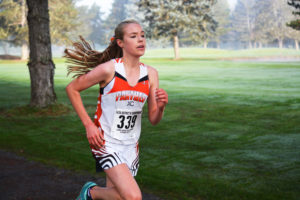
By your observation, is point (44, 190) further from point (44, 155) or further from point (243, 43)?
point (243, 43)

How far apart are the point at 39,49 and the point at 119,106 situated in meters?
9.12

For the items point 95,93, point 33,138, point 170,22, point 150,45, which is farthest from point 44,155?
point 150,45

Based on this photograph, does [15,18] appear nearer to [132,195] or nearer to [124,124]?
[124,124]

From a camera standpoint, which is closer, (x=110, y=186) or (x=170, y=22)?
(x=110, y=186)

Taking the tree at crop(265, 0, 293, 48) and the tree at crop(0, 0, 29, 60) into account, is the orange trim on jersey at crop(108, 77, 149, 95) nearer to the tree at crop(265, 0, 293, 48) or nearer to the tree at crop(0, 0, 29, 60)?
the tree at crop(0, 0, 29, 60)

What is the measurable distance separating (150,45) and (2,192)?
133 meters

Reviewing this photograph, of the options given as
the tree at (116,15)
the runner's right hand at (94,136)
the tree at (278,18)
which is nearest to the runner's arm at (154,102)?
the runner's right hand at (94,136)

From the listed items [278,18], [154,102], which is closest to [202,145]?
[154,102]

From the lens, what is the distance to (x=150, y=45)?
137m

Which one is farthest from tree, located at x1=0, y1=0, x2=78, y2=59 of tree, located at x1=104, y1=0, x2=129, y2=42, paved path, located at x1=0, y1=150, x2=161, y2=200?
tree, located at x1=104, y1=0, x2=129, y2=42

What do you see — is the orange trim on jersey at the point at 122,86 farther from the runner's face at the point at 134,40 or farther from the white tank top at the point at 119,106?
the runner's face at the point at 134,40

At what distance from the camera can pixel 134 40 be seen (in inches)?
156

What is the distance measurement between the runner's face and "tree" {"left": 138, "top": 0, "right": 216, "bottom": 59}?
56.3 metres

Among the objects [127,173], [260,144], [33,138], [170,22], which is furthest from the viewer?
[170,22]
